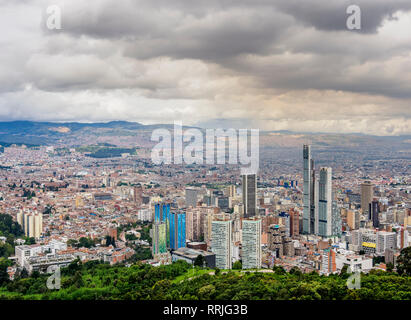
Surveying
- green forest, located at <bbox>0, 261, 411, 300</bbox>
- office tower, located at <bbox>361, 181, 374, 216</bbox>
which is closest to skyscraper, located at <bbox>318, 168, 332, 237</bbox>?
office tower, located at <bbox>361, 181, 374, 216</bbox>

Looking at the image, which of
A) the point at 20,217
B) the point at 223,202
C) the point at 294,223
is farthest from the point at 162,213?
the point at 294,223

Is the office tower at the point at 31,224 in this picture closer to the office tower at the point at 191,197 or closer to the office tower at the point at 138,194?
the office tower at the point at 138,194

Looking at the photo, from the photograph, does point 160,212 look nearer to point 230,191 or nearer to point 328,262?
point 230,191

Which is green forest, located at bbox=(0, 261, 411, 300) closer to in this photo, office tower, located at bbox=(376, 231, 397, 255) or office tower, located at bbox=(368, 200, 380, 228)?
office tower, located at bbox=(376, 231, 397, 255)

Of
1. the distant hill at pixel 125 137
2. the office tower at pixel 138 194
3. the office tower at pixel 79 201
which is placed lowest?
the office tower at pixel 79 201

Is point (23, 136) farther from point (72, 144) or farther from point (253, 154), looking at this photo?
point (253, 154)

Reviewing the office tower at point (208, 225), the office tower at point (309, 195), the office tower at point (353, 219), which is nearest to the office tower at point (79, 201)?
the office tower at point (208, 225)
